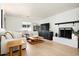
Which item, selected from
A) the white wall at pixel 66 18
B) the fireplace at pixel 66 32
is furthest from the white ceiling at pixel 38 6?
the fireplace at pixel 66 32

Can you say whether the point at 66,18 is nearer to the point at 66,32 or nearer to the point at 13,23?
the point at 66,32

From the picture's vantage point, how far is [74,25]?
5.53m

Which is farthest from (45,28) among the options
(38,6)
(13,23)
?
(38,6)

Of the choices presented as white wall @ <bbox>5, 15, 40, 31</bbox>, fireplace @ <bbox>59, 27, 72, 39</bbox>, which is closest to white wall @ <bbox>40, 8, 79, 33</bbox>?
fireplace @ <bbox>59, 27, 72, 39</bbox>

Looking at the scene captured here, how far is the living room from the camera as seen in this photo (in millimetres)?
4098

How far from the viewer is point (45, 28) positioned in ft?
30.6

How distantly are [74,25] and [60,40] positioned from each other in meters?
1.58

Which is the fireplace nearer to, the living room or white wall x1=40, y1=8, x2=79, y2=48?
the living room

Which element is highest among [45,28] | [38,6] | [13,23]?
[38,6]

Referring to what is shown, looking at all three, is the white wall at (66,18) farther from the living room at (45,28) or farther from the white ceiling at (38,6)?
the white ceiling at (38,6)

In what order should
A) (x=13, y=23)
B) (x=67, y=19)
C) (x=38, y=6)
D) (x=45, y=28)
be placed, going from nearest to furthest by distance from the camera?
(x=38, y=6), (x=67, y=19), (x=13, y=23), (x=45, y=28)

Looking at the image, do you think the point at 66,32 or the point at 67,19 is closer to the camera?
the point at 67,19

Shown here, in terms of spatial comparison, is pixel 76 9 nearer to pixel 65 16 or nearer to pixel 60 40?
pixel 65 16

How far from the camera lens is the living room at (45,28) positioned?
4.10 m
